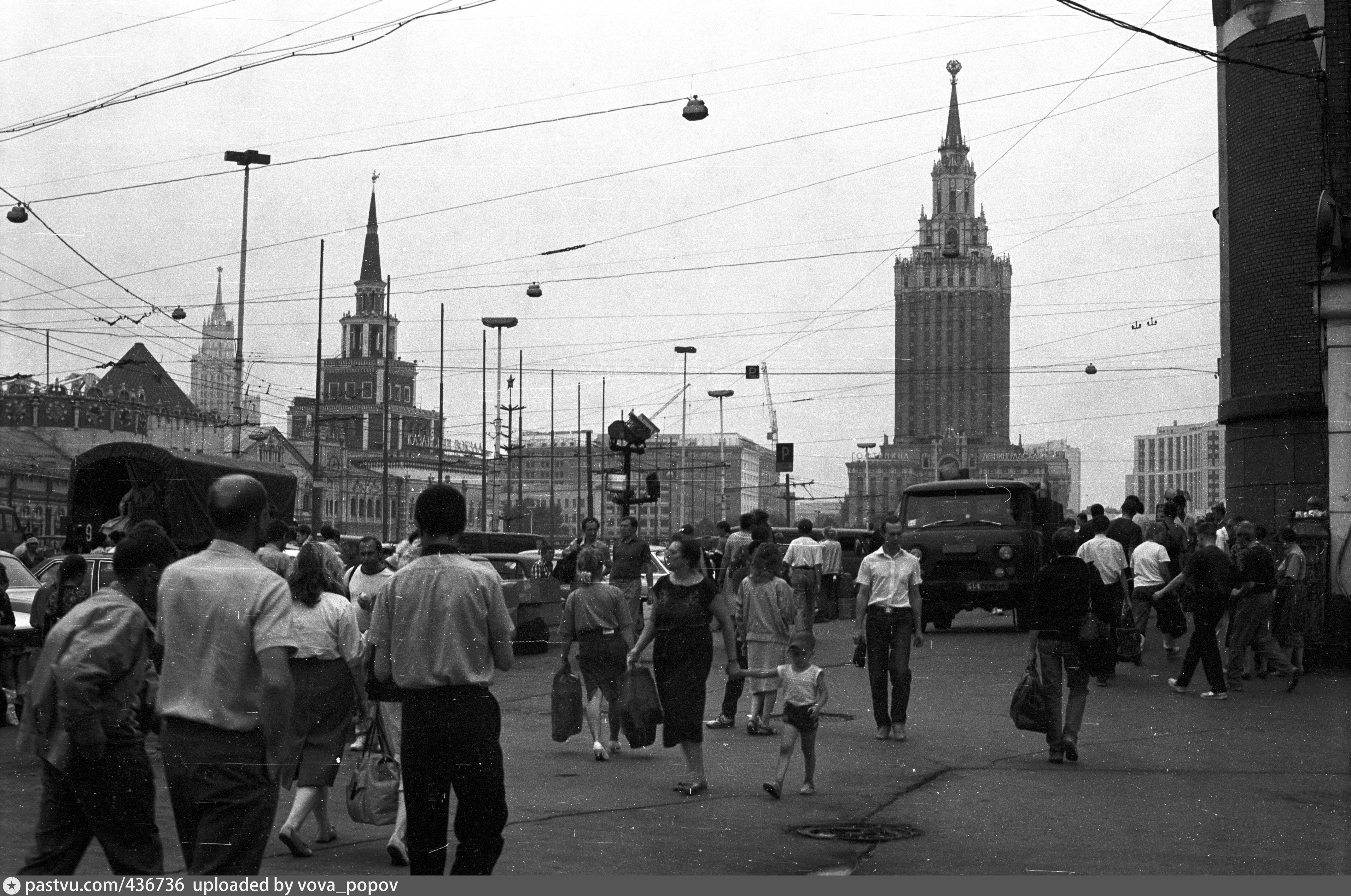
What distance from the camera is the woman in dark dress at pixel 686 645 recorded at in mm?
9805

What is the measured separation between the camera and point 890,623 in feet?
41.3

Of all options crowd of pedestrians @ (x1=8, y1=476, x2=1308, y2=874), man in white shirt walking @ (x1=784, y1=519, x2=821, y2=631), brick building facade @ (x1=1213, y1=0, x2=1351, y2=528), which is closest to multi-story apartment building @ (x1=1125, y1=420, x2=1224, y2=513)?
brick building facade @ (x1=1213, y1=0, x2=1351, y2=528)

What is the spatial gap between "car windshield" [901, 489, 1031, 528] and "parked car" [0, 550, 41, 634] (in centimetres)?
1315

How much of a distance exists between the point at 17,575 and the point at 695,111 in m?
11.3

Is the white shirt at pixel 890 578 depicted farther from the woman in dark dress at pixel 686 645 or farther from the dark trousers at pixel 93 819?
the dark trousers at pixel 93 819

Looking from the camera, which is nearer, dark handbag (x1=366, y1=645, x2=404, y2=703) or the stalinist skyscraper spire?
dark handbag (x1=366, y1=645, x2=404, y2=703)

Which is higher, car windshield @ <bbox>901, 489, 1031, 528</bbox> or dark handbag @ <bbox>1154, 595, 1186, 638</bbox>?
car windshield @ <bbox>901, 489, 1031, 528</bbox>

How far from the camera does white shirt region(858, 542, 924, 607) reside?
496 inches

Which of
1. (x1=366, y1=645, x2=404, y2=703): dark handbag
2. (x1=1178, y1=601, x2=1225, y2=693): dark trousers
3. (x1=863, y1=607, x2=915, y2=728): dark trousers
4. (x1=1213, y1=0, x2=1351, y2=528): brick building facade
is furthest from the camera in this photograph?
(x1=1213, y1=0, x2=1351, y2=528): brick building facade

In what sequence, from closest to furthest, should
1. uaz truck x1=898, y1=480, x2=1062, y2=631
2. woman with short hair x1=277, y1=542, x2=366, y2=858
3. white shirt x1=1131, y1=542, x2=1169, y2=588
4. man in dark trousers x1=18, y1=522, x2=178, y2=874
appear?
man in dark trousers x1=18, y1=522, x2=178, y2=874 → woman with short hair x1=277, y1=542, x2=366, y2=858 → white shirt x1=1131, y1=542, x2=1169, y2=588 → uaz truck x1=898, y1=480, x2=1062, y2=631

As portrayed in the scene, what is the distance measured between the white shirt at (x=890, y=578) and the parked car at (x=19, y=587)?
26.3ft

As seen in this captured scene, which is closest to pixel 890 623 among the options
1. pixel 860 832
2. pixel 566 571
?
pixel 860 832

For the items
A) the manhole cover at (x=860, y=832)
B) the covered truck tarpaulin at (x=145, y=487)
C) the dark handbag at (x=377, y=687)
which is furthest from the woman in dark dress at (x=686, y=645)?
the covered truck tarpaulin at (x=145, y=487)

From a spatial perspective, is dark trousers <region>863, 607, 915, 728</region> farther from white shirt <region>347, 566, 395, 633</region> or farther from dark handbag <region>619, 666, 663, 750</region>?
white shirt <region>347, 566, 395, 633</region>
